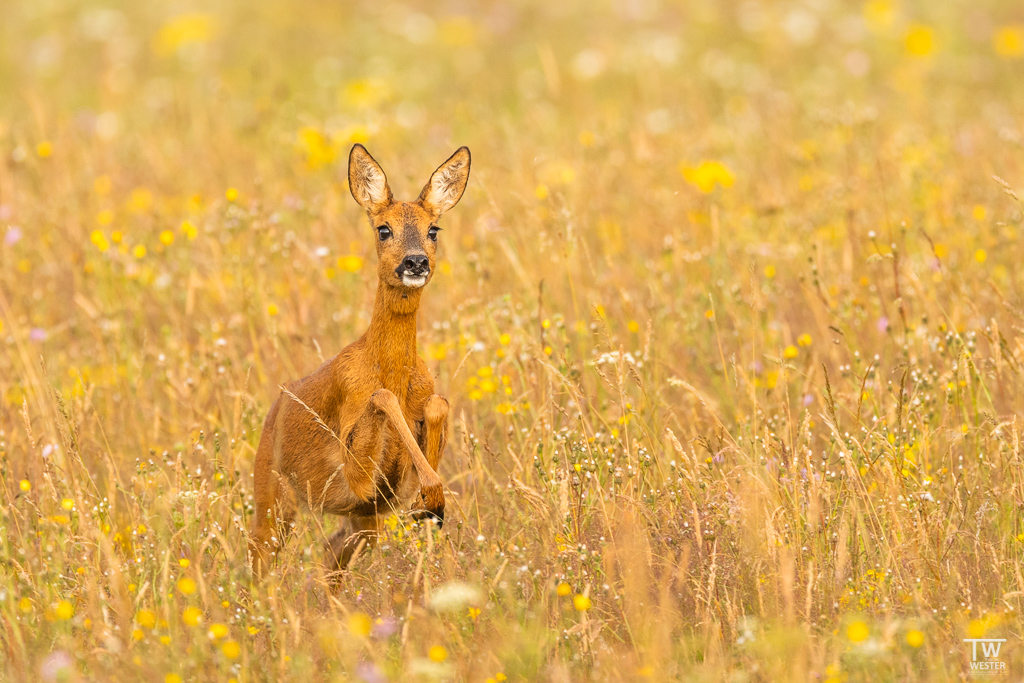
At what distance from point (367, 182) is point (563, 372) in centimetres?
119

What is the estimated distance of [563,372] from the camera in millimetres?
4656

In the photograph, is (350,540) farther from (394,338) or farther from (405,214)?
(405,214)

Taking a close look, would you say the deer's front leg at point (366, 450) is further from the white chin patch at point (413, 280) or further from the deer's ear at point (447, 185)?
the deer's ear at point (447, 185)

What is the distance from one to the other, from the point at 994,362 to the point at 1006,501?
2.81ft

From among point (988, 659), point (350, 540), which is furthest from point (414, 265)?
point (988, 659)

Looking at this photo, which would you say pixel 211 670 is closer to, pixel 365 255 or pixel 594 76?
pixel 365 255

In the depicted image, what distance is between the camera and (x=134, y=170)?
29.7 ft

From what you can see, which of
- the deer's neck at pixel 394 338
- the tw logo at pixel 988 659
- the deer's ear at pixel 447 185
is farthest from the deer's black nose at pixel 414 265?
the tw logo at pixel 988 659

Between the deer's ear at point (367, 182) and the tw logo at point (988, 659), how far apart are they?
2.44m

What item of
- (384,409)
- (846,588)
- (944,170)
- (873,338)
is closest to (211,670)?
(384,409)

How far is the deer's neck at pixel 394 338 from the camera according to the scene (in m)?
3.81

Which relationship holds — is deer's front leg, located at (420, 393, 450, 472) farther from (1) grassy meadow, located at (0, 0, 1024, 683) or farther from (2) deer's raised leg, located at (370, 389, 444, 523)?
(1) grassy meadow, located at (0, 0, 1024, 683)

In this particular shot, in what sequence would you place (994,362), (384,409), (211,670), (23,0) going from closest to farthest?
1. (211,670)
2. (384,409)
3. (994,362)
4. (23,0)

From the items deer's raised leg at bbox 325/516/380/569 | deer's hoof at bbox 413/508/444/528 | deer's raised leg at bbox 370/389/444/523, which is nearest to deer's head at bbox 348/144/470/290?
deer's raised leg at bbox 370/389/444/523
